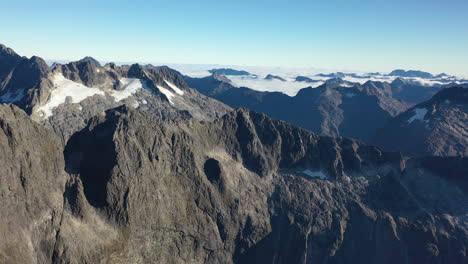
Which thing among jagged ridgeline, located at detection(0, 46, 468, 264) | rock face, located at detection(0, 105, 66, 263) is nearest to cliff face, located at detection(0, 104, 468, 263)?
jagged ridgeline, located at detection(0, 46, 468, 264)

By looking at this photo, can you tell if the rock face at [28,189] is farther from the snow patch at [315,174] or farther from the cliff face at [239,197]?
the snow patch at [315,174]

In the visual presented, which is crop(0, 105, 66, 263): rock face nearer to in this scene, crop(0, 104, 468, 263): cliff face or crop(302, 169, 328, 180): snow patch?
crop(0, 104, 468, 263): cliff face

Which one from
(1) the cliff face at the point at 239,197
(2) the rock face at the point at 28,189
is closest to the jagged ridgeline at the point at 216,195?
(2) the rock face at the point at 28,189

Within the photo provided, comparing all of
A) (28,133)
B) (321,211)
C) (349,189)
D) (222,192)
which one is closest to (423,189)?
(349,189)

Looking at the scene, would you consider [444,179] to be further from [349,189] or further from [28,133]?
[28,133]

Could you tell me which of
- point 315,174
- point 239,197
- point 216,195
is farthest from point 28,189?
point 315,174
